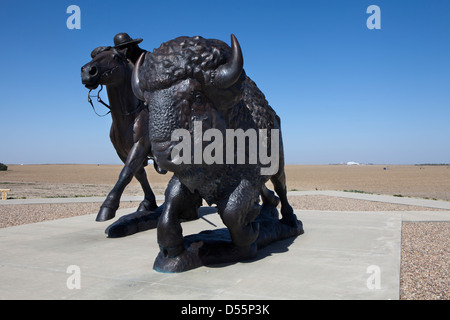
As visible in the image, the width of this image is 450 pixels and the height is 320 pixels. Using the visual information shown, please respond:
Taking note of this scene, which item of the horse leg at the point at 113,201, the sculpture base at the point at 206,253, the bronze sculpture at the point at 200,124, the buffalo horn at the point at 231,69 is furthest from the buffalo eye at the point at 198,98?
the horse leg at the point at 113,201

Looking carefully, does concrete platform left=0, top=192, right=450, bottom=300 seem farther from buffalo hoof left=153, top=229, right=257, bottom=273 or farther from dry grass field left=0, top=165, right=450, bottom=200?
dry grass field left=0, top=165, right=450, bottom=200

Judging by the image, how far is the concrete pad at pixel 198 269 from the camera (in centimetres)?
277

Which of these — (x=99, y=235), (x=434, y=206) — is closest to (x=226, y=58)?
(x=99, y=235)

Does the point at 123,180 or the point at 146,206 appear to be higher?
the point at 123,180

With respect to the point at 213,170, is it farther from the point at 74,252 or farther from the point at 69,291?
the point at 74,252

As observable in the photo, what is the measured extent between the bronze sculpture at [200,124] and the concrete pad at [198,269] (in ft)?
0.73

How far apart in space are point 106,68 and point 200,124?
278cm

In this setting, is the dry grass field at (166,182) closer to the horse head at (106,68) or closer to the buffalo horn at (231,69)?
the horse head at (106,68)

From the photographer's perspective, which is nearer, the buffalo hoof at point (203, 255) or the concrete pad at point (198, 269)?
the concrete pad at point (198, 269)

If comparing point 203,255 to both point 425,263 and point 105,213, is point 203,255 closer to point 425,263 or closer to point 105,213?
point 105,213

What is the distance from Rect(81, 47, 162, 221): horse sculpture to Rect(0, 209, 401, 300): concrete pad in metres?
1.19

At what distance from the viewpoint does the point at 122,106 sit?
5340mm

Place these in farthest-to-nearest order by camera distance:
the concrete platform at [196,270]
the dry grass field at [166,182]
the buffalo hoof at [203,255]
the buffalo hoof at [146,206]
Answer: the dry grass field at [166,182] < the buffalo hoof at [146,206] < the buffalo hoof at [203,255] < the concrete platform at [196,270]

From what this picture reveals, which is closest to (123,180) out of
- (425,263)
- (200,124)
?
(200,124)
